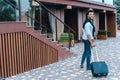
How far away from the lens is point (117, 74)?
914 centimetres

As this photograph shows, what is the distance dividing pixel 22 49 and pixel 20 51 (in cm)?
14

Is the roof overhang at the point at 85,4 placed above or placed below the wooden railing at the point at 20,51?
above

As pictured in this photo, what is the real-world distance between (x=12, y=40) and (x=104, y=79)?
3.18 meters

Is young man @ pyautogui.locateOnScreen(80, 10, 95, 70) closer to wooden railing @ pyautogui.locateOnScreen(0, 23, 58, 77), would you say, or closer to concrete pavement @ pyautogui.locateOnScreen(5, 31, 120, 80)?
concrete pavement @ pyautogui.locateOnScreen(5, 31, 120, 80)

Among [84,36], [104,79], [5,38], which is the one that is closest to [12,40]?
[5,38]

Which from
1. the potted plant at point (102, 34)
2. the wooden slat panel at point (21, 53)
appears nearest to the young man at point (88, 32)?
the wooden slat panel at point (21, 53)

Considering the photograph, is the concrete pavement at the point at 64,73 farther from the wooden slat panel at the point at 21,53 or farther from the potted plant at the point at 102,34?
the potted plant at the point at 102,34

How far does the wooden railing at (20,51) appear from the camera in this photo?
9.01m

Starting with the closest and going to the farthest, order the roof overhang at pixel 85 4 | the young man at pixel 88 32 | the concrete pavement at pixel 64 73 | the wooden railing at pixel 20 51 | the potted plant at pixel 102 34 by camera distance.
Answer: the concrete pavement at pixel 64 73, the wooden railing at pixel 20 51, the young man at pixel 88 32, the roof overhang at pixel 85 4, the potted plant at pixel 102 34

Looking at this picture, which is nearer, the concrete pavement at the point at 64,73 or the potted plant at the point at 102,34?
A: the concrete pavement at the point at 64,73

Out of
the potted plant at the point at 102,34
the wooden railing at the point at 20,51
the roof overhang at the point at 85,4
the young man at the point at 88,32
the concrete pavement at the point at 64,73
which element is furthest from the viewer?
the potted plant at the point at 102,34

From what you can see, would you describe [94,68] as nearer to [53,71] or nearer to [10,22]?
[53,71]

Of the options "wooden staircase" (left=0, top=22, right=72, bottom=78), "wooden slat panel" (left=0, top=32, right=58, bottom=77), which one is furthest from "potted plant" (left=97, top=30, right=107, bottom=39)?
"wooden slat panel" (left=0, top=32, right=58, bottom=77)

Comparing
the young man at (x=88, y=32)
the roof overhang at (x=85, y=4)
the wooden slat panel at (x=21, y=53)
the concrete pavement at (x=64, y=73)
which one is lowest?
the concrete pavement at (x=64, y=73)
